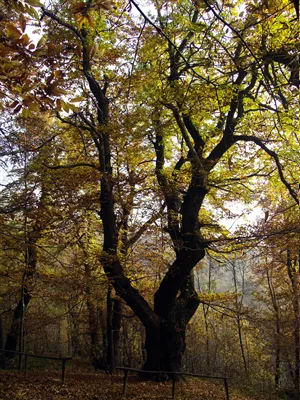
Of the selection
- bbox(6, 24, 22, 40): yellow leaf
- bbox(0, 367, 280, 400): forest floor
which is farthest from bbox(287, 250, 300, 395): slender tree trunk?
bbox(6, 24, 22, 40): yellow leaf

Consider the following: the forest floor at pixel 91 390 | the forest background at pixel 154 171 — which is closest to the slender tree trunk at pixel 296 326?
the forest background at pixel 154 171

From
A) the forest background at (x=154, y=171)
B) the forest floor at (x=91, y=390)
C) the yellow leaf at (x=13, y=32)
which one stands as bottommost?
the forest floor at (x=91, y=390)

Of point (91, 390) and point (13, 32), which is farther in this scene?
point (91, 390)

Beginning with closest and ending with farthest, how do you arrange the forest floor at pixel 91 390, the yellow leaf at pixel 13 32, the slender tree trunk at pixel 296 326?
the yellow leaf at pixel 13 32 → the forest floor at pixel 91 390 → the slender tree trunk at pixel 296 326

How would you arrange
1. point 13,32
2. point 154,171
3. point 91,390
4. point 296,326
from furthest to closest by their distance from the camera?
point 296,326, point 154,171, point 91,390, point 13,32

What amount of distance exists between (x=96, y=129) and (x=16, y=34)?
260 inches

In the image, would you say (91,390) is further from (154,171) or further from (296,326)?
(296,326)

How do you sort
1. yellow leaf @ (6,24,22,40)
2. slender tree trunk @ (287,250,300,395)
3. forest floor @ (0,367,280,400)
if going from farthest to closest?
slender tree trunk @ (287,250,300,395) < forest floor @ (0,367,280,400) < yellow leaf @ (6,24,22,40)

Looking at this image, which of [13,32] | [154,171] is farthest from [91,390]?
[13,32]

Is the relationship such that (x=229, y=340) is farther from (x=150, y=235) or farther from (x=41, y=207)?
(x=41, y=207)

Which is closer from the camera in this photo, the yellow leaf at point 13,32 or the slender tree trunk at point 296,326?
the yellow leaf at point 13,32

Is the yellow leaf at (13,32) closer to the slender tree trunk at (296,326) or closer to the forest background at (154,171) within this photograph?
Result: the forest background at (154,171)

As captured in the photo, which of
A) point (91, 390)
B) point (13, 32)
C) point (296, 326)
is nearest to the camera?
point (13, 32)

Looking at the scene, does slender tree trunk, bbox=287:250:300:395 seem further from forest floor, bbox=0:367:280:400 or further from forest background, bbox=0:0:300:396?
forest floor, bbox=0:367:280:400
